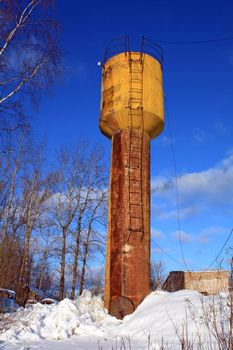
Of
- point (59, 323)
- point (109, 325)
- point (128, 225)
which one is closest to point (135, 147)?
point (128, 225)

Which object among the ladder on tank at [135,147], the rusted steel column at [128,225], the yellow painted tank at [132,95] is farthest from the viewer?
the yellow painted tank at [132,95]

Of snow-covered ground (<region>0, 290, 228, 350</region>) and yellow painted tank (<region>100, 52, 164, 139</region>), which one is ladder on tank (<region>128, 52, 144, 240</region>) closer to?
yellow painted tank (<region>100, 52, 164, 139</region>)

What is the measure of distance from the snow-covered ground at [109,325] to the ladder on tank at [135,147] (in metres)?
2.52

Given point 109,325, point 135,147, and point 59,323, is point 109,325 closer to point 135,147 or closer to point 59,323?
point 59,323

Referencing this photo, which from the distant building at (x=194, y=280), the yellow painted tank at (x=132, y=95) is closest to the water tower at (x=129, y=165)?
the yellow painted tank at (x=132, y=95)

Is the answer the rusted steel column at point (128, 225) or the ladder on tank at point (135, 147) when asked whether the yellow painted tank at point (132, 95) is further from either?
the rusted steel column at point (128, 225)

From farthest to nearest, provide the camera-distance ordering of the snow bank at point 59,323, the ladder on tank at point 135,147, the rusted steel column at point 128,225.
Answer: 1. the ladder on tank at point 135,147
2. the rusted steel column at point 128,225
3. the snow bank at point 59,323

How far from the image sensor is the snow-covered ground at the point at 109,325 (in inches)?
304

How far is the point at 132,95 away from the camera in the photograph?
13.5 meters

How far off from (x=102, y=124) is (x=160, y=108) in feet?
7.26

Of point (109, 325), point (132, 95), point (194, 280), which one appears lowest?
point (109, 325)

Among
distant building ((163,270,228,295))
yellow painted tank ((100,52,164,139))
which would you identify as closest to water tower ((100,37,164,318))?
yellow painted tank ((100,52,164,139))

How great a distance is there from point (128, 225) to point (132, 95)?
180 inches

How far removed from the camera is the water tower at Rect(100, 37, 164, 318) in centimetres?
1199
